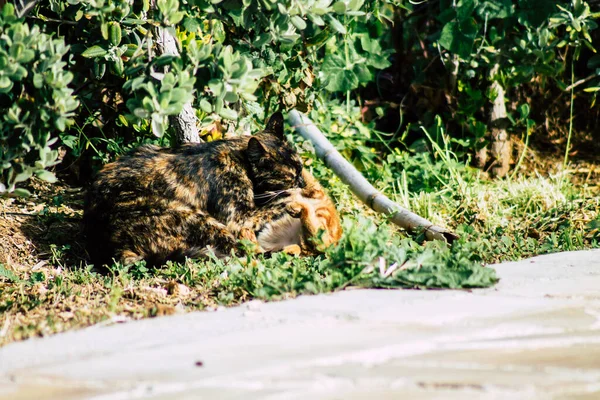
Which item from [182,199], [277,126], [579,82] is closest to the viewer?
[182,199]

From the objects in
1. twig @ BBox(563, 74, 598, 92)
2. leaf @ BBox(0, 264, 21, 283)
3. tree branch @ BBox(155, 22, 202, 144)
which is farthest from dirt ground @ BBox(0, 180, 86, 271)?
twig @ BBox(563, 74, 598, 92)

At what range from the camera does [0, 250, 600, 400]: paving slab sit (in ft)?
7.90

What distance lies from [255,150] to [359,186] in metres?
1.21

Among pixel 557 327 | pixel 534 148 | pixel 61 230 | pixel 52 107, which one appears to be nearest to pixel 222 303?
pixel 52 107

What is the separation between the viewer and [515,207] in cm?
584

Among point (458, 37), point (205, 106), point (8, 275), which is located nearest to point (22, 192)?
point (8, 275)

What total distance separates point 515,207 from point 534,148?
1.70 m

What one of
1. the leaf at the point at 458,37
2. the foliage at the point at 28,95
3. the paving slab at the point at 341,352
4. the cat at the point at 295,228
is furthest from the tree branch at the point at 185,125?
the leaf at the point at 458,37

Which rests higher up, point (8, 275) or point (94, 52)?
point (94, 52)

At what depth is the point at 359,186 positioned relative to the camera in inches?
230

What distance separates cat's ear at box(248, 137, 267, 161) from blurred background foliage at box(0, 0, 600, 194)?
0.29 meters

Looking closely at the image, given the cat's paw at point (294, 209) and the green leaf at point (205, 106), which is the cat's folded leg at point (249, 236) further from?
the green leaf at point (205, 106)

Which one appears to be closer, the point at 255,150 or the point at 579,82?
the point at 255,150

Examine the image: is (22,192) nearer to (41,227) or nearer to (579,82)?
(41,227)
